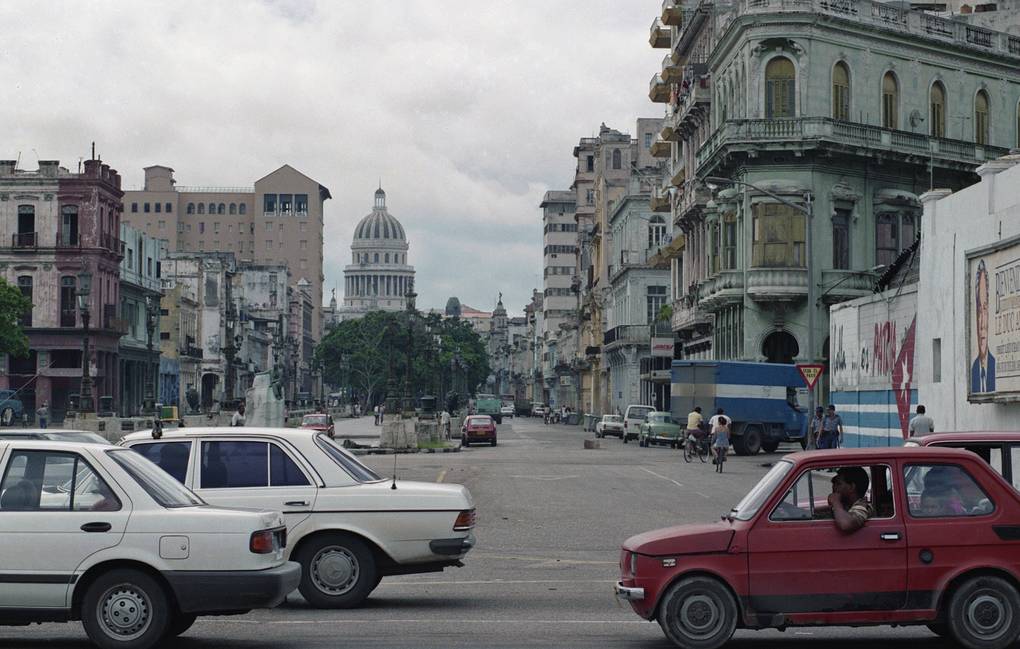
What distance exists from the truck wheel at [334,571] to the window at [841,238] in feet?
144

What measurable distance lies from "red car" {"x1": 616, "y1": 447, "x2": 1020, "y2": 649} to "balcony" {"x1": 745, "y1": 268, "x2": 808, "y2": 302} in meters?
43.0

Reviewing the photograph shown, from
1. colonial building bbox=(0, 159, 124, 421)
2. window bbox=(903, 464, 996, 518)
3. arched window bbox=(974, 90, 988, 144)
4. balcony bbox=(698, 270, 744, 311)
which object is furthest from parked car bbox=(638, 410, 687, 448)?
window bbox=(903, 464, 996, 518)

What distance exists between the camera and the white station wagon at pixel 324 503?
1330cm

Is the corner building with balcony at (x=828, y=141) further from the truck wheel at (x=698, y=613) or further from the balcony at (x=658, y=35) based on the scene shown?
the truck wheel at (x=698, y=613)

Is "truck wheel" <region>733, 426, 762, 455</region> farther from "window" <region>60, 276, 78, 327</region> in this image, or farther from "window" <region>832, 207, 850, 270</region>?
"window" <region>60, 276, 78, 327</region>

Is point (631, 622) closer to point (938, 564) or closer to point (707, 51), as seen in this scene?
point (938, 564)

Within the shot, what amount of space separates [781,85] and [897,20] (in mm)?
5778

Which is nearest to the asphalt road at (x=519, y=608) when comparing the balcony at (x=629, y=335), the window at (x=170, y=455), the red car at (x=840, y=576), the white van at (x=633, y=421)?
the red car at (x=840, y=576)

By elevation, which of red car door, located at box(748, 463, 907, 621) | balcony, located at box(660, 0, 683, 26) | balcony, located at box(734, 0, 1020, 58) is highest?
balcony, located at box(660, 0, 683, 26)

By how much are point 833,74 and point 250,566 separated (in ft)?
154

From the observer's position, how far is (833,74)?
54.3m

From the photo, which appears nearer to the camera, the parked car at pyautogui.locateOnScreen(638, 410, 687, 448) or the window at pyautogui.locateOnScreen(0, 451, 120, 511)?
the window at pyautogui.locateOnScreen(0, 451, 120, 511)

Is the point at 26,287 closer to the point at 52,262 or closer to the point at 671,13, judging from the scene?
the point at 52,262

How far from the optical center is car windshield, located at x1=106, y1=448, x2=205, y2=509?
1098 cm
